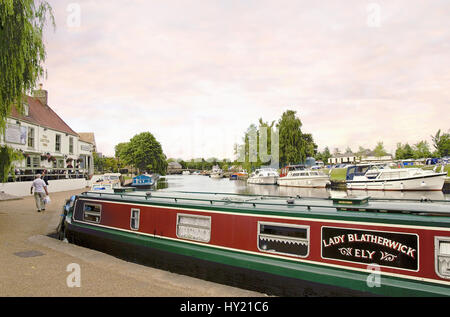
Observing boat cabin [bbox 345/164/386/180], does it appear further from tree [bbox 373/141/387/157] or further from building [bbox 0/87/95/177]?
tree [bbox 373/141/387/157]

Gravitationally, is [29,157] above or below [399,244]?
above

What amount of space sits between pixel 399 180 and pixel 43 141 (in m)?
33.1

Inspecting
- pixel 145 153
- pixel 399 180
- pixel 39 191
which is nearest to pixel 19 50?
pixel 39 191

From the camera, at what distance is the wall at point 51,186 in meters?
19.0

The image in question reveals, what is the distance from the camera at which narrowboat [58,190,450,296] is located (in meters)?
3.92

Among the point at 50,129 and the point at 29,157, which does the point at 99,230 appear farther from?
the point at 50,129

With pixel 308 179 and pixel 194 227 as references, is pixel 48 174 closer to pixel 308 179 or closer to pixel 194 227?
pixel 194 227

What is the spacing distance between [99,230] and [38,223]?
437 cm

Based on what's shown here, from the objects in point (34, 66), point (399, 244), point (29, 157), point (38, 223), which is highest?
point (34, 66)

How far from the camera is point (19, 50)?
8.47 meters

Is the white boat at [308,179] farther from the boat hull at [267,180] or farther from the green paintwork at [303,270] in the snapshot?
the green paintwork at [303,270]

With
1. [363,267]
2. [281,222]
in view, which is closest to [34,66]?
[281,222]

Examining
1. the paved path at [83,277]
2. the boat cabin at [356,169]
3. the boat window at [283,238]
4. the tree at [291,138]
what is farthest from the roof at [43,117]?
the tree at [291,138]

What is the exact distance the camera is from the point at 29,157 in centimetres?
2386
